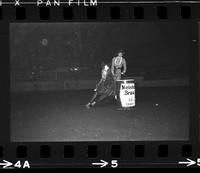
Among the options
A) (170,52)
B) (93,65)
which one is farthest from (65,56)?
(170,52)

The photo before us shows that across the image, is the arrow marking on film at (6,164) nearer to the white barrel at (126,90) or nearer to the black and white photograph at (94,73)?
the black and white photograph at (94,73)

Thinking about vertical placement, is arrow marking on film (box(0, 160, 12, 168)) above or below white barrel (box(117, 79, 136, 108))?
below

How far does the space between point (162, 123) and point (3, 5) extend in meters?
1.61

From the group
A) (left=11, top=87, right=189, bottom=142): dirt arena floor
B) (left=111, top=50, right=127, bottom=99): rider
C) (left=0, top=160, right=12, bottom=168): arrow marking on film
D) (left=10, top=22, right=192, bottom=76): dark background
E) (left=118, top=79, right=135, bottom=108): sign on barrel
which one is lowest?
(left=0, top=160, right=12, bottom=168): arrow marking on film

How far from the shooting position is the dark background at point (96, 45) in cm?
904

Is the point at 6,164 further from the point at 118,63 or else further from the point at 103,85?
the point at 118,63

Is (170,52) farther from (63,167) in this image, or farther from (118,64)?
(63,167)

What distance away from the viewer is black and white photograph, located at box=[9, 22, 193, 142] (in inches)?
356

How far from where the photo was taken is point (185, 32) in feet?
29.7

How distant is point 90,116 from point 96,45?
578 mm

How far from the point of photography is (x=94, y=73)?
9.07m

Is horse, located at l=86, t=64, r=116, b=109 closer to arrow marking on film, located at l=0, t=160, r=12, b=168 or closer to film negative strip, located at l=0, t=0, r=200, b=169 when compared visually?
film negative strip, located at l=0, t=0, r=200, b=169

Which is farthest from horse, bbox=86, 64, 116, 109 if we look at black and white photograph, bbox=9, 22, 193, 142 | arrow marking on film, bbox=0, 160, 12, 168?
arrow marking on film, bbox=0, 160, 12, 168

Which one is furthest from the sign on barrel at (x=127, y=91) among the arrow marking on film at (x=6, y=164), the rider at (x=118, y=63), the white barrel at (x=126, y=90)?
the arrow marking on film at (x=6, y=164)
